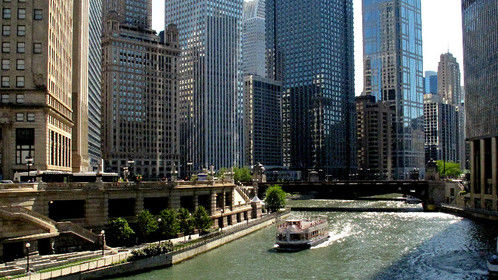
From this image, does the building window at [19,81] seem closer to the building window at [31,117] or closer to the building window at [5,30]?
the building window at [31,117]

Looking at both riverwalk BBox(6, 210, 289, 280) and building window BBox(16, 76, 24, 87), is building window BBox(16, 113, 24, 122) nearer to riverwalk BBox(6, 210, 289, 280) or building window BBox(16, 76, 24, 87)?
building window BBox(16, 76, 24, 87)

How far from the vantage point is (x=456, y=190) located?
15262 centimetres

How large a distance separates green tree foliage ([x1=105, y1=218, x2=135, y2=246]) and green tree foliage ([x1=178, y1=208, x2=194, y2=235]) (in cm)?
1017

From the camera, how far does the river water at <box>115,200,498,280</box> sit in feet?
206

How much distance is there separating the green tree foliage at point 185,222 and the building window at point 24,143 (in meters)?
22.8

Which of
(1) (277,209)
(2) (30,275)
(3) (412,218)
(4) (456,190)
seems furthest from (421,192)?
(2) (30,275)

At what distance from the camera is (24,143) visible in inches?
3098

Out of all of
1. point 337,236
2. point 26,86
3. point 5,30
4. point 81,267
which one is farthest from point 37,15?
point 337,236

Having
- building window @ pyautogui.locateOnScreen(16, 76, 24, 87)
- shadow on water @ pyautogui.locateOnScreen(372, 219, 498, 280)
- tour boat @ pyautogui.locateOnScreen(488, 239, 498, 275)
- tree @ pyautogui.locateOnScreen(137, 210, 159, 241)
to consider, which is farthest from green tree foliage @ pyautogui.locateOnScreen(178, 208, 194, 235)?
tour boat @ pyautogui.locateOnScreen(488, 239, 498, 275)

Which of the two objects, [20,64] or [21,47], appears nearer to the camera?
[20,64]

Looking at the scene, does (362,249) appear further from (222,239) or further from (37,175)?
(37,175)

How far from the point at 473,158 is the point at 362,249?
78.3 m

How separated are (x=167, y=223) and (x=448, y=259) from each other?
36968 mm

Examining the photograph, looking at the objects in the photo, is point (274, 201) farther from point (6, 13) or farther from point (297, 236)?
point (6, 13)
